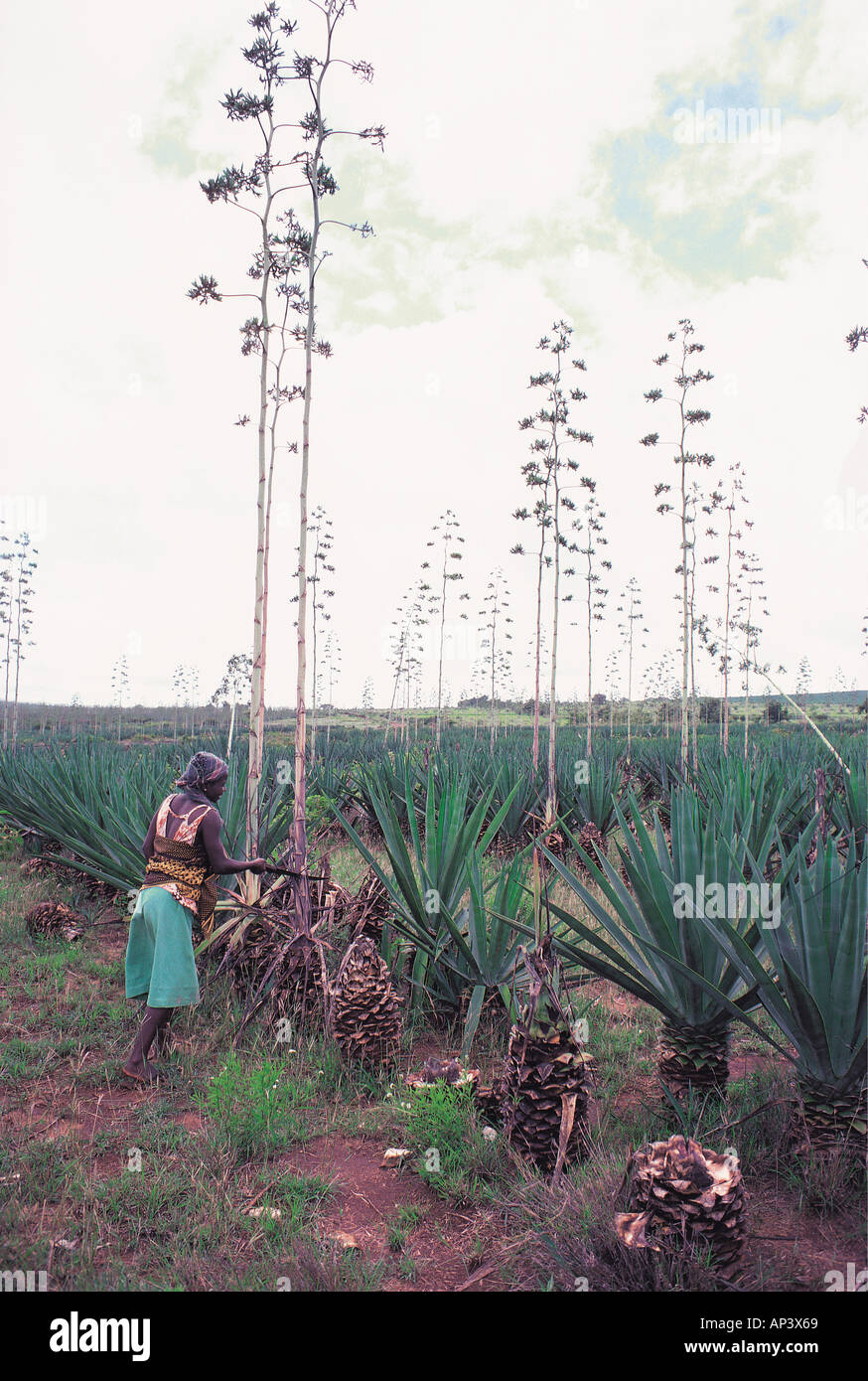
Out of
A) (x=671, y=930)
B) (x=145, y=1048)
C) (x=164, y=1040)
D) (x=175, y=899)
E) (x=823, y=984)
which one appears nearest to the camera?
(x=823, y=984)

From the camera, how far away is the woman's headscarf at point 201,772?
391cm

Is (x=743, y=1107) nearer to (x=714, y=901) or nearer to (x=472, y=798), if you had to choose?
(x=714, y=901)

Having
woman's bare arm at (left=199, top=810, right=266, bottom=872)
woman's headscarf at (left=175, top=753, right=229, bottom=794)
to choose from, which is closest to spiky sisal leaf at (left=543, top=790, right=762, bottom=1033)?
woman's bare arm at (left=199, top=810, right=266, bottom=872)

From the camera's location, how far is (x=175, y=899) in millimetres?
3717

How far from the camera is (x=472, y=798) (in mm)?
7723

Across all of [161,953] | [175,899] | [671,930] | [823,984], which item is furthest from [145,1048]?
[823,984]

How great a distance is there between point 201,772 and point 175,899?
63cm

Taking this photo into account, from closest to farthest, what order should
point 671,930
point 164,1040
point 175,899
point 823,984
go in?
point 823,984, point 671,930, point 175,899, point 164,1040

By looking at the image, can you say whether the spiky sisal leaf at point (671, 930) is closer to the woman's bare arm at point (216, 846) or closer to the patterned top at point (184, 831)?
the woman's bare arm at point (216, 846)

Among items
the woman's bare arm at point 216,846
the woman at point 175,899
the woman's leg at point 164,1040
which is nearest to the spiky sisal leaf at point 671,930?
the woman's bare arm at point 216,846

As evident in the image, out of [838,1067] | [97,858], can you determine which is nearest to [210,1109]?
[838,1067]

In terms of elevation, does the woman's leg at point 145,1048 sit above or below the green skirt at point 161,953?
below

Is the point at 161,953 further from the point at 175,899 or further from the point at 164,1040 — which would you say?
the point at 164,1040

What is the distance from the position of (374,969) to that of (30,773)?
249 inches
